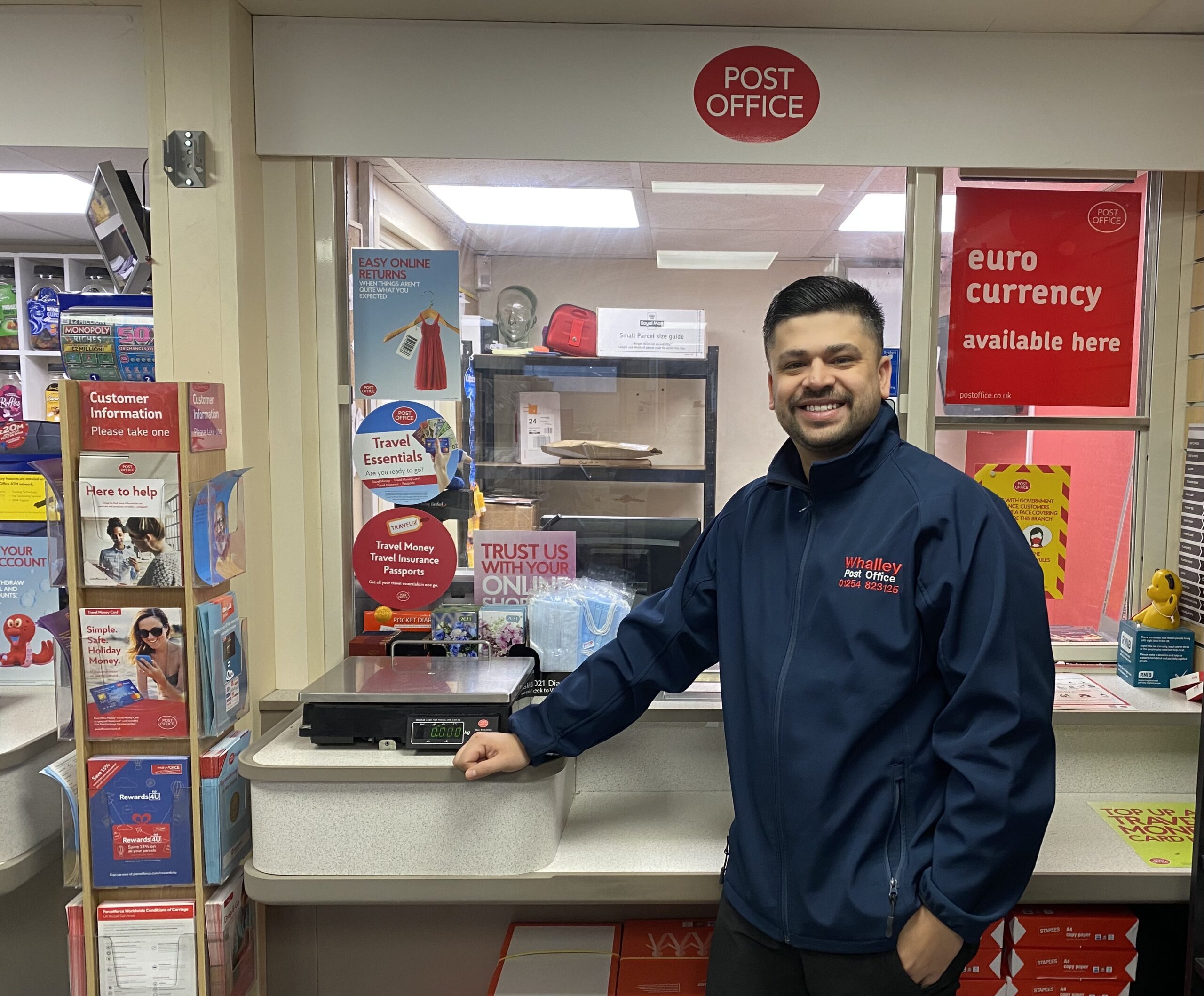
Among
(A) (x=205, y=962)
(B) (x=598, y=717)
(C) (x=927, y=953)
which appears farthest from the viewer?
(A) (x=205, y=962)

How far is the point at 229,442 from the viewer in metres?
2.22

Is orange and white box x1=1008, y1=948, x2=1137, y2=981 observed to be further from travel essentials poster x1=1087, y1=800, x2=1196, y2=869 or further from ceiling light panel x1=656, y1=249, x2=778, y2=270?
ceiling light panel x1=656, y1=249, x2=778, y2=270

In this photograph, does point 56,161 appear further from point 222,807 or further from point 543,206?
point 222,807

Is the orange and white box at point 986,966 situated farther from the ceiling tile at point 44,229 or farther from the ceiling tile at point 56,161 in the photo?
the ceiling tile at point 44,229

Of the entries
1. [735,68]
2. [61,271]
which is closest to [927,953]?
[735,68]

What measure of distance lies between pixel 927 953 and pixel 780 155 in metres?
1.84

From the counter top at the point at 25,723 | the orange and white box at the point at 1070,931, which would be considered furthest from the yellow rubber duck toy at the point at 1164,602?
the counter top at the point at 25,723

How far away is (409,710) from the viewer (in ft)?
6.32

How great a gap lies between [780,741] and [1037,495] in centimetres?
134

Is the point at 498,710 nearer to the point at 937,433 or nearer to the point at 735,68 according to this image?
the point at 937,433

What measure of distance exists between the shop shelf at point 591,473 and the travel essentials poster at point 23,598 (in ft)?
4.04

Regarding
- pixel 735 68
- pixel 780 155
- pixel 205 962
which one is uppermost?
pixel 735 68

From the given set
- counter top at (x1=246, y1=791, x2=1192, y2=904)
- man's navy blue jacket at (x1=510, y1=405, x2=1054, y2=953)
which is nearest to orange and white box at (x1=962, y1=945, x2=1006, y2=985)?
counter top at (x1=246, y1=791, x2=1192, y2=904)

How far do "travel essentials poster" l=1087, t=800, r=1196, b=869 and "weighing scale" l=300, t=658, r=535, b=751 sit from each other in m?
1.49
